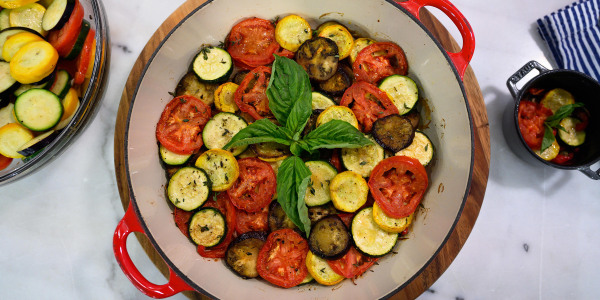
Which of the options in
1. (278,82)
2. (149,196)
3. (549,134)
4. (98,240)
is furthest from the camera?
(98,240)

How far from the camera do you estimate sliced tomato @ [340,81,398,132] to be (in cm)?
221

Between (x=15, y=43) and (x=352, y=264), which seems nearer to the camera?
(x=352, y=264)

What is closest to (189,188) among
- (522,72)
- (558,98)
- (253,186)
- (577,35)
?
(253,186)

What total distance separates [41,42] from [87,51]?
0.22m

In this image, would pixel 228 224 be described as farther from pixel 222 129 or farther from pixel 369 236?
pixel 369 236

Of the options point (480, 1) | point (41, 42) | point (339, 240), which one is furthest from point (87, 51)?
point (480, 1)

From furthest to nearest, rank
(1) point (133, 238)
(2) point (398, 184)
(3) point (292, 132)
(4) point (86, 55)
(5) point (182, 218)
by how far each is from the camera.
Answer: (1) point (133, 238) < (4) point (86, 55) < (5) point (182, 218) < (2) point (398, 184) < (3) point (292, 132)

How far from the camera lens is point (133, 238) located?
8.50 ft

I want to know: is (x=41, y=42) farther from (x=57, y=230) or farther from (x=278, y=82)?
(x=278, y=82)

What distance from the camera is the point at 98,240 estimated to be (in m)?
2.62

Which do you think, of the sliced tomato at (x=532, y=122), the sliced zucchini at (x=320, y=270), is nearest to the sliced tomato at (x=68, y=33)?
the sliced zucchini at (x=320, y=270)

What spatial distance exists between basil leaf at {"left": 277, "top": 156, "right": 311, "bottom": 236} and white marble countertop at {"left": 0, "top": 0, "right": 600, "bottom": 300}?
1145mm

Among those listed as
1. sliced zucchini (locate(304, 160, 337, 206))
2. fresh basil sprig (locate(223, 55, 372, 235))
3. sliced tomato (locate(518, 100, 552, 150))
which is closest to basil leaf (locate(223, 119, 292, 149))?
fresh basil sprig (locate(223, 55, 372, 235))

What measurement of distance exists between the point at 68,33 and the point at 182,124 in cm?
83
